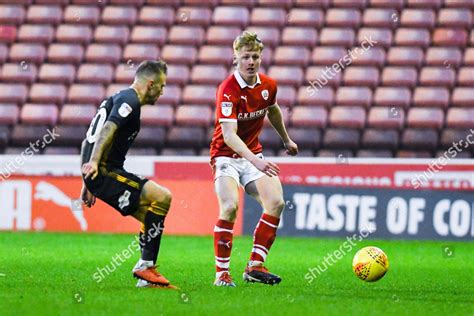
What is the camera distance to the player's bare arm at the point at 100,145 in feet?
25.8

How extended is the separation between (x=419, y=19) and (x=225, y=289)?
1118cm

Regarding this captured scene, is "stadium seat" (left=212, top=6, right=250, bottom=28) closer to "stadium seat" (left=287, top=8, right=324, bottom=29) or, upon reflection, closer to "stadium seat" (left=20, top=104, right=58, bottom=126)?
"stadium seat" (left=287, top=8, right=324, bottom=29)

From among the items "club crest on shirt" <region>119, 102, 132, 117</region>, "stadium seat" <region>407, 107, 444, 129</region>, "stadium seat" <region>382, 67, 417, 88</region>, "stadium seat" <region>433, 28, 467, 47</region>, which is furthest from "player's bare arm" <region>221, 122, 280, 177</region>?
"stadium seat" <region>433, 28, 467, 47</region>

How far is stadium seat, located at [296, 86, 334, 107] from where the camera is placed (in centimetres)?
1717

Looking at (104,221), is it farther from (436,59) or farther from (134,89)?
(134,89)

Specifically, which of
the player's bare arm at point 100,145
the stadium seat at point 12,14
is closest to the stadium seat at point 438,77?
the stadium seat at point 12,14

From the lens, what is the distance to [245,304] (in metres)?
7.11

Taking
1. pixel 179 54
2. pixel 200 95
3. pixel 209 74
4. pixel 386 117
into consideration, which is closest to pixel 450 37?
pixel 386 117

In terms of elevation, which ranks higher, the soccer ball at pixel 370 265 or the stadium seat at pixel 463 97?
the stadium seat at pixel 463 97

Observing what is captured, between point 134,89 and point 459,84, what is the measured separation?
33.4ft

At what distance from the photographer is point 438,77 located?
1736 centimetres

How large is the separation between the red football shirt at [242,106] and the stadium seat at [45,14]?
11.3m

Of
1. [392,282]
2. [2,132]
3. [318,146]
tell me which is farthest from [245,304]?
[2,132]

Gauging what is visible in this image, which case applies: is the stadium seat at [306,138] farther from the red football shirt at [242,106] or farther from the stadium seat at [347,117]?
the red football shirt at [242,106]
